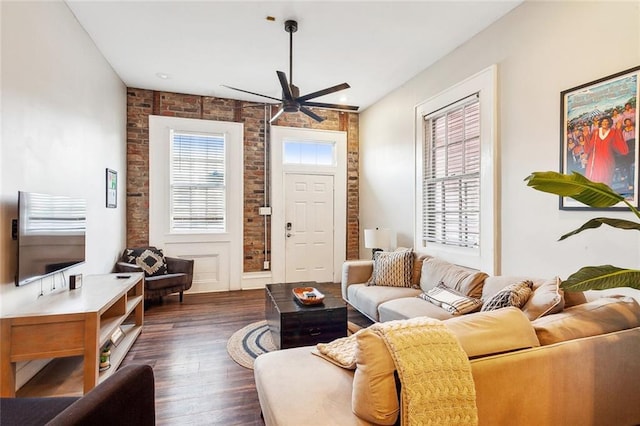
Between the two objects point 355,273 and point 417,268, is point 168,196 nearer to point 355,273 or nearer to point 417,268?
point 355,273

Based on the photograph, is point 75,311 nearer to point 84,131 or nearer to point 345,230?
point 84,131

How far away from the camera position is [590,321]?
5.12ft

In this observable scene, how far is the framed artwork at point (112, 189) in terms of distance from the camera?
3859mm

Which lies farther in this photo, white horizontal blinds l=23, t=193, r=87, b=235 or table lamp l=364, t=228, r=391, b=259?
table lamp l=364, t=228, r=391, b=259

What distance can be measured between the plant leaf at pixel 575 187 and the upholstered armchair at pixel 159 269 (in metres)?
4.14

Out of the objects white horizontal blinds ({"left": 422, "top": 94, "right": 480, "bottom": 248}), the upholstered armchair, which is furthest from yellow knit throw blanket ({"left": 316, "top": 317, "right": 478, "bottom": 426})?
the upholstered armchair

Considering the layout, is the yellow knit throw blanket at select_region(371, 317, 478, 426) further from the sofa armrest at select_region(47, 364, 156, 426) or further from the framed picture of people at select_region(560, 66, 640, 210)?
the framed picture of people at select_region(560, 66, 640, 210)

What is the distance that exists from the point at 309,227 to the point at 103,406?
15.1 feet

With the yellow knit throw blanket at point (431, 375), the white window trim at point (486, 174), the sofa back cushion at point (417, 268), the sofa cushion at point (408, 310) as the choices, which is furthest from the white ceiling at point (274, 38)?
the yellow knit throw blanket at point (431, 375)

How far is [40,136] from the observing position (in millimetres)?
2428

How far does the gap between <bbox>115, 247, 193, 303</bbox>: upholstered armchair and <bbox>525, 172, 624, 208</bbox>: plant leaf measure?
414 centimetres

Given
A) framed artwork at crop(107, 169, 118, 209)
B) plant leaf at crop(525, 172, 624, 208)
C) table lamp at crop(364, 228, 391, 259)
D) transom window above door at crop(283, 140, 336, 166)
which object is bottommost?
table lamp at crop(364, 228, 391, 259)

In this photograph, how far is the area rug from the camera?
2.81 meters

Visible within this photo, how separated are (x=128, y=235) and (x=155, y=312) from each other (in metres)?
1.39
